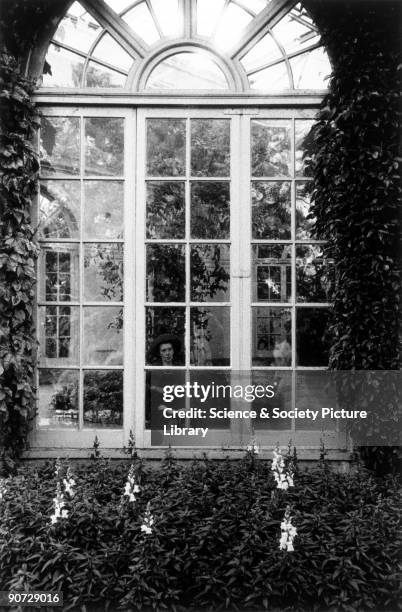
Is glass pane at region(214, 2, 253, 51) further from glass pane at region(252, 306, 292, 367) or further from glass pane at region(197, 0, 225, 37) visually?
glass pane at region(252, 306, 292, 367)

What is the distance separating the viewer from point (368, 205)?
4105 mm

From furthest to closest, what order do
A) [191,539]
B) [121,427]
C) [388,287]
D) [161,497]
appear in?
[121,427] → [388,287] → [161,497] → [191,539]

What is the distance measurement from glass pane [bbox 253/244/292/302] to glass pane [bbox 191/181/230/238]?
302 millimetres

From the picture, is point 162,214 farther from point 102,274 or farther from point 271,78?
point 271,78

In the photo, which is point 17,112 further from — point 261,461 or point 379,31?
point 261,461

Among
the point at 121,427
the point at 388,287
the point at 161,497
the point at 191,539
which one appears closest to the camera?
the point at 191,539

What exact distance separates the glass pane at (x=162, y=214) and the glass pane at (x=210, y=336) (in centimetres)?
61

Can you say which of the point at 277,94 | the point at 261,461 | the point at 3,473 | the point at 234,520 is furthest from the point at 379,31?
the point at 3,473

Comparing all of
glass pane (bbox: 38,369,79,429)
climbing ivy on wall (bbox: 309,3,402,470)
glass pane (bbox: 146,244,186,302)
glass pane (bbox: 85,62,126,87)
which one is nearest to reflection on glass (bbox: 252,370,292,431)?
climbing ivy on wall (bbox: 309,3,402,470)

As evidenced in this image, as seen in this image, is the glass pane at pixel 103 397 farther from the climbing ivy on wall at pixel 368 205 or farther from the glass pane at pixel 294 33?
the glass pane at pixel 294 33

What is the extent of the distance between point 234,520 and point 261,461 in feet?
3.02

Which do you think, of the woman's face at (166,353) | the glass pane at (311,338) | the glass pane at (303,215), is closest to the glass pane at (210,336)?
the woman's face at (166,353)

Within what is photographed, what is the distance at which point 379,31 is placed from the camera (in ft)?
13.4

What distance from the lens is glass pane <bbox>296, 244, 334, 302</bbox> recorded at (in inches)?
174
